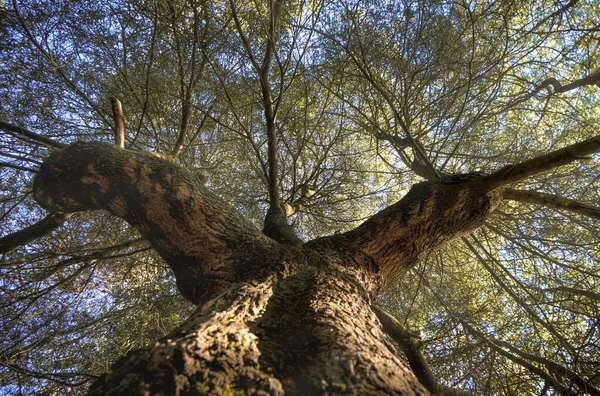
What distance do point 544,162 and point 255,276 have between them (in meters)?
1.53

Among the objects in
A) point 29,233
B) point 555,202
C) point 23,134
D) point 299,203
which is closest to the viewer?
point 555,202

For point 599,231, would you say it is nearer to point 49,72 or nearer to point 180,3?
point 180,3

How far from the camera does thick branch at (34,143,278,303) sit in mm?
1542

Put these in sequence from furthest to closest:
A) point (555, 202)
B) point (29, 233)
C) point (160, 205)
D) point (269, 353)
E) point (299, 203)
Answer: point (299, 203) < point (29, 233) < point (555, 202) < point (160, 205) < point (269, 353)

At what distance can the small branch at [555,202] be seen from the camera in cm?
174

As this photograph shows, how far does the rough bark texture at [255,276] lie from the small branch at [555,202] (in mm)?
248

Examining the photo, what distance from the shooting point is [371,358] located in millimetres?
916

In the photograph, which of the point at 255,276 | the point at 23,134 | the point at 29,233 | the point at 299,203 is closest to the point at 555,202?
the point at 255,276

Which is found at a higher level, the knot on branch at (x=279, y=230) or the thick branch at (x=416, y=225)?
the knot on branch at (x=279, y=230)

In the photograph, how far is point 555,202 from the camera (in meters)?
1.94

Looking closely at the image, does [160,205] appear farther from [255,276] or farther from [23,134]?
[23,134]

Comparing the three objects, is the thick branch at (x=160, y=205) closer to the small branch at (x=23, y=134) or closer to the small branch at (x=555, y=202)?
the small branch at (x=23, y=134)

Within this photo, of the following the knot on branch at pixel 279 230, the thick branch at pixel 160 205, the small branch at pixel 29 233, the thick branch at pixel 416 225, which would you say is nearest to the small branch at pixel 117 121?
the thick branch at pixel 160 205

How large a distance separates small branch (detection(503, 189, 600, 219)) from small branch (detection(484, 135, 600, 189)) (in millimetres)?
255
